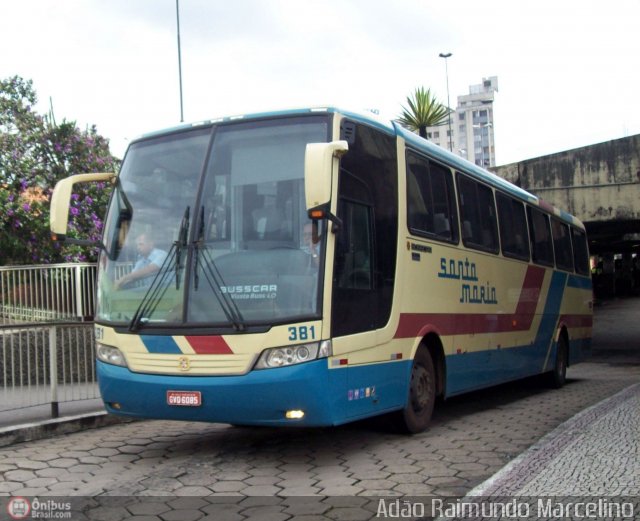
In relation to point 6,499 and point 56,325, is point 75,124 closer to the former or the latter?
point 56,325

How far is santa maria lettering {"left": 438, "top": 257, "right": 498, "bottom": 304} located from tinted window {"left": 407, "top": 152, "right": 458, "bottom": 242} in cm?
31

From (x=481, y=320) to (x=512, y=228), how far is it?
2120 mm

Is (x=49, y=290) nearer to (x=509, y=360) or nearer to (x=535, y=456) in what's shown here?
(x=509, y=360)

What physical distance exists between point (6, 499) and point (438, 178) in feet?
18.0

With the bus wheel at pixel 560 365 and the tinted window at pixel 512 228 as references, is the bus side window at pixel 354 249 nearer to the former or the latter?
the tinted window at pixel 512 228

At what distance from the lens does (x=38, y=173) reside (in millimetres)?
17297

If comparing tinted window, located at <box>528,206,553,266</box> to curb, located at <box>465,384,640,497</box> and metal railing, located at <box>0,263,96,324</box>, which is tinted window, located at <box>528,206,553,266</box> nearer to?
Answer: curb, located at <box>465,384,640,497</box>

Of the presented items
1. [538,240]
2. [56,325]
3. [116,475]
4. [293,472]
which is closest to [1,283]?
[56,325]

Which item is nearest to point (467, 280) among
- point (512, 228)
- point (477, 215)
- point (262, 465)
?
point (477, 215)

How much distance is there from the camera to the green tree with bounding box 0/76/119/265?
1492 cm

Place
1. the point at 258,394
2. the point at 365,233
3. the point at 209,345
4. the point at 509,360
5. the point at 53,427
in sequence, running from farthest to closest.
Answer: the point at 509,360 → the point at 53,427 → the point at 365,233 → the point at 209,345 → the point at 258,394

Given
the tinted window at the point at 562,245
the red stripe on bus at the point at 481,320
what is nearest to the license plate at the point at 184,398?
the red stripe on bus at the point at 481,320

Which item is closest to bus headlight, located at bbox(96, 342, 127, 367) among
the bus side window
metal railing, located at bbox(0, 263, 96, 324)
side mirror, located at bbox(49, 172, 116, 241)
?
side mirror, located at bbox(49, 172, 116, 241)

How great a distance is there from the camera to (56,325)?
28.6ft
